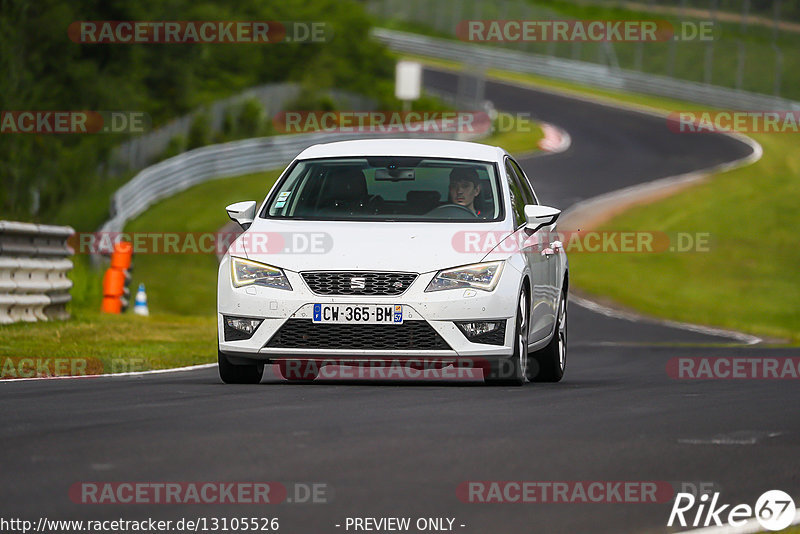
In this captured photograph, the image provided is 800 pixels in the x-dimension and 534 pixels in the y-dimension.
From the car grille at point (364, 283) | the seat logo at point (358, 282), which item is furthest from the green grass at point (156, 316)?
the seat logo at point (358, 282)

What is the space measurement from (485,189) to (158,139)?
29606 mm

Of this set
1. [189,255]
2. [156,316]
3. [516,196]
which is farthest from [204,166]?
[516,196]

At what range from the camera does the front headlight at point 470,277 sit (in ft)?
31.8

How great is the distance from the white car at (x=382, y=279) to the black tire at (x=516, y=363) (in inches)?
0.4

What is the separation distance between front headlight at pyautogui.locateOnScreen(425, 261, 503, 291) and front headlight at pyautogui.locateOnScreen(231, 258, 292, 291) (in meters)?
0.94

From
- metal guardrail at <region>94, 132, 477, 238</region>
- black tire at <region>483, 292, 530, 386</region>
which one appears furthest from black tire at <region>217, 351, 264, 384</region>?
metal guardrail at <region>94, 132, 477, 238</region>

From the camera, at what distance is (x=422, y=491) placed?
5.85 m

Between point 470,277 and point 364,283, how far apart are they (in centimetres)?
68

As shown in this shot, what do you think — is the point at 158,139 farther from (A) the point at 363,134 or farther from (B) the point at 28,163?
(B) the point at 28,163

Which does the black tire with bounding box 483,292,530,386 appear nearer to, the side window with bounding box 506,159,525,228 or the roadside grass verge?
the side window with bounding box 506,159,525,228

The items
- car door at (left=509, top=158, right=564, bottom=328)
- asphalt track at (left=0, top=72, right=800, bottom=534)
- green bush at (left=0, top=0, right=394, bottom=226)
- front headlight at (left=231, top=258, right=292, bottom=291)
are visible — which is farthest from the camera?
green bush at (left=0, top=0, right=394, bottom=226)

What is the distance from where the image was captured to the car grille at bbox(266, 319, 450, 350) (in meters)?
9.63

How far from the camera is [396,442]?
6973 millimetres

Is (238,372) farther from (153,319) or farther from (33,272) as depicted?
(153,319)
